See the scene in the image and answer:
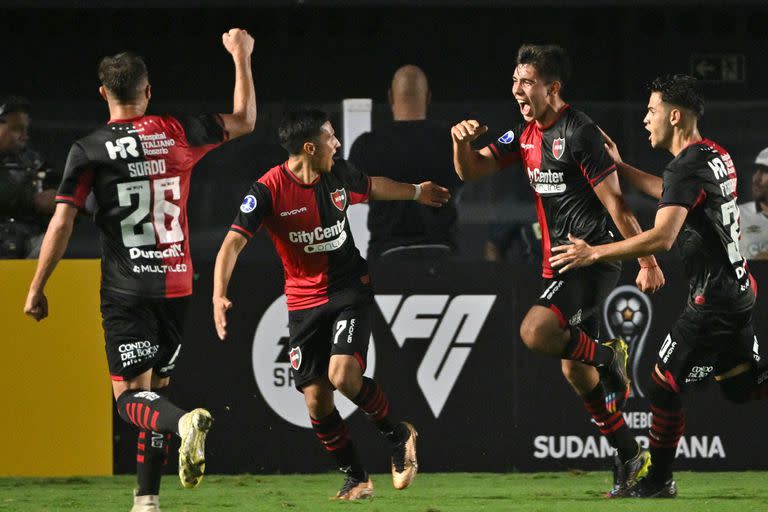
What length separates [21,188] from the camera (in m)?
10.2

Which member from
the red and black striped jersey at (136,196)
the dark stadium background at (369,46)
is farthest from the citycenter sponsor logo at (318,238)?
the dark stadium background at (369,46)

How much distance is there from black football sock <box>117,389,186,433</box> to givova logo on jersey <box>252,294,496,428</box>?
8.70ft

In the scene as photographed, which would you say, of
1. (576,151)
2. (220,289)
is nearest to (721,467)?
(576,151)

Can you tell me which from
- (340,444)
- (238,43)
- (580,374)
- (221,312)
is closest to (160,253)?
(221,312)

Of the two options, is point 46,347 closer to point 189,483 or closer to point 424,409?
point 424,409

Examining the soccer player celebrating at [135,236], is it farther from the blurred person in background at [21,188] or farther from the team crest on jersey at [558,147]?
the blurred person in background at [21,188]

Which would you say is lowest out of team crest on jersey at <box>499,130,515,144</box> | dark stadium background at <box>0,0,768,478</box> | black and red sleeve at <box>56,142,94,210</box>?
black and red sleeve at <box>56,142,94,210</box>

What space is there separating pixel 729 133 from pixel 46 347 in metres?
4.72

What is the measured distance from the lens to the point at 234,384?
10.1 metres

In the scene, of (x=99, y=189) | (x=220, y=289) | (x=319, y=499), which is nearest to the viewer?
(x=99, y=189)

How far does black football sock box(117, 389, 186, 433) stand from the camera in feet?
23.5

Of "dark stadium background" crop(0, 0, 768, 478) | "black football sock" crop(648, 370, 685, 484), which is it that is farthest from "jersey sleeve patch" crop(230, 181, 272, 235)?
"dark stadium background" crop(0, 0, 768, 478)

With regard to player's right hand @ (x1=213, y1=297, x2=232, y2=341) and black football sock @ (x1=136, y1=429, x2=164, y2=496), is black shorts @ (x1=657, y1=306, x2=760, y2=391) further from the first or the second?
black football sock @ (x1=136, y1=429, x2=164, y2=496)

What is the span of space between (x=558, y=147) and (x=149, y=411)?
2731 millimetres
